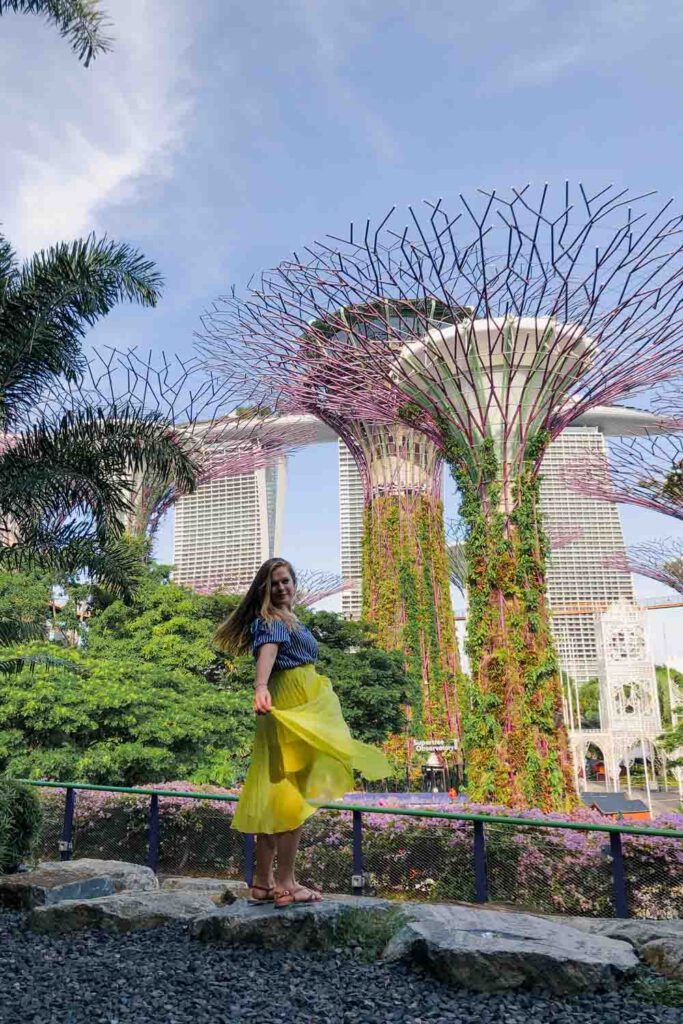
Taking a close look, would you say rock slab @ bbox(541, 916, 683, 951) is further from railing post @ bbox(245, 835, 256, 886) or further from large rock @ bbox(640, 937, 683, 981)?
railing post @ bbox(245, 835, 256, 886)

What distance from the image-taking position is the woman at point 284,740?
3723mm

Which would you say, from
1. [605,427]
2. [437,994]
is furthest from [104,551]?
[605,427]

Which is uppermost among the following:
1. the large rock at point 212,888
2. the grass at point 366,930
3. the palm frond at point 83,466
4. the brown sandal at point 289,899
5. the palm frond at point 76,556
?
the palm frond at point 83,466

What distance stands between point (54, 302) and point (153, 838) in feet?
15.0

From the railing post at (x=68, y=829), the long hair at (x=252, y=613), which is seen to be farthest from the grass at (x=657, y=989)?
the railing post at (x=68, y=829)

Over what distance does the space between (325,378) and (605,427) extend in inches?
1530

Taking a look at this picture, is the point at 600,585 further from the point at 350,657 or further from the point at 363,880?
the point at 363,880

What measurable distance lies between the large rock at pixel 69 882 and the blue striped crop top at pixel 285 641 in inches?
85.7

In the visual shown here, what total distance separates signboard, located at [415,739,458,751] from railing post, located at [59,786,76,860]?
59.8ft

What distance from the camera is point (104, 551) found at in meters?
8.09

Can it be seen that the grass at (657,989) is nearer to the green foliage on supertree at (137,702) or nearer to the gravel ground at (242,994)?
the gravel ground at (242,994)

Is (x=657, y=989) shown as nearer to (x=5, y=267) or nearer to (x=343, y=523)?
(x=5, y=267)

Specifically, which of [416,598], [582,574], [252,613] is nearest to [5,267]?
[252,613]

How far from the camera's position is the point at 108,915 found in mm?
4426
